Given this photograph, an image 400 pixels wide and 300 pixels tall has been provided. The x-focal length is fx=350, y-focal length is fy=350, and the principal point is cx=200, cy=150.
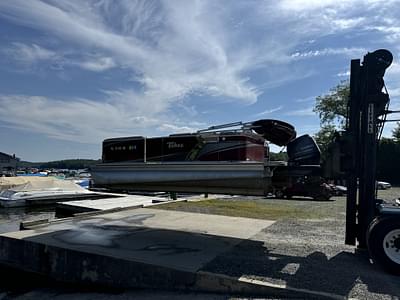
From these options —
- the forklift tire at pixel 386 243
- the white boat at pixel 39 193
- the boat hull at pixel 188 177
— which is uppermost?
the boat hull at pixel 188 177

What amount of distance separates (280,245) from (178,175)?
2.60m

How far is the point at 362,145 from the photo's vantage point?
6.44m

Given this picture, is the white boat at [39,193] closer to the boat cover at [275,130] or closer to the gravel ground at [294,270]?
the gravel ground at [294,270]

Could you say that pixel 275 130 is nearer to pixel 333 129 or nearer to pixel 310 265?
pixel 310 265

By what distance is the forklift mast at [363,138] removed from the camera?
247 inches

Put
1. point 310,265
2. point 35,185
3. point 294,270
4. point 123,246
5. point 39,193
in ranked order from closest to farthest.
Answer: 1. point 294,270
2. point 310,265
3. point 123,246
4. point 39,193
5. point 35,185

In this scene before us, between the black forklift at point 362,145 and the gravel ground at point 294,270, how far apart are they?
2.37ft

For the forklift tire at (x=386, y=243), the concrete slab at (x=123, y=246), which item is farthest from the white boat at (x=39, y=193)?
the forklift tire at (x=386, y=243)

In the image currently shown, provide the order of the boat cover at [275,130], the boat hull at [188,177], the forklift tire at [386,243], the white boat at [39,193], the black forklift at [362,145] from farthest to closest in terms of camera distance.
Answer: the white boat at [39,193] < the boat cover at [275,130] < the boat hull at [188,177] < the black forklift at [362,145] < the forklift tire at [386,243]

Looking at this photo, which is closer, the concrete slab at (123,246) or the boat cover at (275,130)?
the concrete slab at (123,246)

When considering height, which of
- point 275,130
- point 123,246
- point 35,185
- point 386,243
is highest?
point 275,130

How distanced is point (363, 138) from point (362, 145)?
0.13 meters

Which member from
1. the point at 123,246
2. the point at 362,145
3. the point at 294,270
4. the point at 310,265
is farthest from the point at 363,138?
the point at 123,246

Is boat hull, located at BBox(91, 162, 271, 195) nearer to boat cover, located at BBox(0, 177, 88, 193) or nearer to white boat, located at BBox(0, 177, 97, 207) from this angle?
white boat, located at BBox(0, 177, 97, 207)
